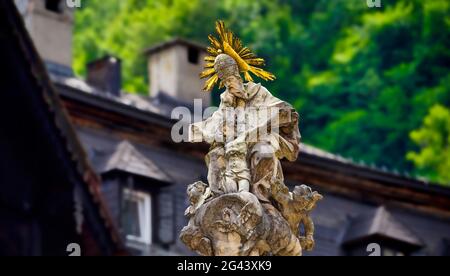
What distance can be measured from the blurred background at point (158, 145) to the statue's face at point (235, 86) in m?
25.0

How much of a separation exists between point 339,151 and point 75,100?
29.3 m

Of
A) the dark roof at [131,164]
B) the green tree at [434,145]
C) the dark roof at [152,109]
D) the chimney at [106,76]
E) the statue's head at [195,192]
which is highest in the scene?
the green tree at [434,145]

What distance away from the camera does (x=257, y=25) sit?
95.1 meters

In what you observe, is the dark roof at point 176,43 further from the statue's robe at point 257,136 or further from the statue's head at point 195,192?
the statue's head at point 195,192

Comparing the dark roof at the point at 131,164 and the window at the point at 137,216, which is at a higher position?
the dark roof at the point at 131,164

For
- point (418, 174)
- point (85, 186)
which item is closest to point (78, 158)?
point (85, 186)

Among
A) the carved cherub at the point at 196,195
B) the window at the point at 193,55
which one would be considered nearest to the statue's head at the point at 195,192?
the carved cherub at the point at 196,195

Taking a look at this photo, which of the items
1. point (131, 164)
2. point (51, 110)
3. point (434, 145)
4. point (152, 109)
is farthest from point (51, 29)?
point (434, 145)

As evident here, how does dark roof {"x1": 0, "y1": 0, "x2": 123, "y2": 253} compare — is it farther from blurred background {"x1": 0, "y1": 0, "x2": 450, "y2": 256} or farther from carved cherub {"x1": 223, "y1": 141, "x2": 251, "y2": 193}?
carved cherub {"x1": 223, "y1": 141, "x2": 251, "y2": 193}

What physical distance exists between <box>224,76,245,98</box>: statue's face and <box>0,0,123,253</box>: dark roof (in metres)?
25.6

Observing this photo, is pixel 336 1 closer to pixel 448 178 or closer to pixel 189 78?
pixel 448 178

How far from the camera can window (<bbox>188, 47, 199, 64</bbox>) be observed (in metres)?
66.6

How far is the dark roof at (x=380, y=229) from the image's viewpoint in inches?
2451

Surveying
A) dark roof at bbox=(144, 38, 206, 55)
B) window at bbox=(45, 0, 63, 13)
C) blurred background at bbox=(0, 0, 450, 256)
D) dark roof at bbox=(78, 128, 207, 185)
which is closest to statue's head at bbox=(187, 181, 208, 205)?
blurred background at bbox=(0, 0, 450, 256)
